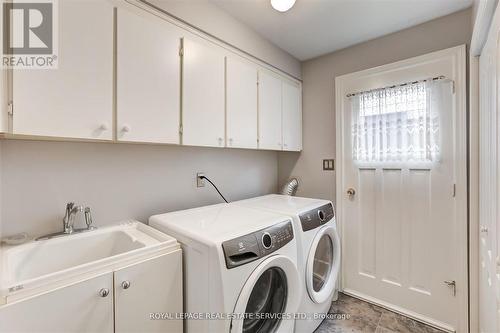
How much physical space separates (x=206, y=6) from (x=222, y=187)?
1.42 metres

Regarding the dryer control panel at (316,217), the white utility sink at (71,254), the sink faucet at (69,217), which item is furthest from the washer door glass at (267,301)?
the sink faucet at (69,217)

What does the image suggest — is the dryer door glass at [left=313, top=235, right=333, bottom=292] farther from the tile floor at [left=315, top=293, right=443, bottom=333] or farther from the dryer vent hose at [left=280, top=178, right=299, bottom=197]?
the dryer vent hose at [left=280, top=178, right=299, bottom=197]

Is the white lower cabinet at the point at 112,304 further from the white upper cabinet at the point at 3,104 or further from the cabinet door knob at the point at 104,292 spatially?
the white upper cabinet at the point at 3,104

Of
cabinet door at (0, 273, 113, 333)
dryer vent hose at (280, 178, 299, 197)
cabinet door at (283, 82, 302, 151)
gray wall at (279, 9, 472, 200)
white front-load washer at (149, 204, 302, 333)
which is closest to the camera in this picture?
cabinet door at (0, 273, 113, 333)

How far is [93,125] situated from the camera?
1137 mm

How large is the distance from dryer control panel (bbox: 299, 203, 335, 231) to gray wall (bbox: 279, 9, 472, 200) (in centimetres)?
57

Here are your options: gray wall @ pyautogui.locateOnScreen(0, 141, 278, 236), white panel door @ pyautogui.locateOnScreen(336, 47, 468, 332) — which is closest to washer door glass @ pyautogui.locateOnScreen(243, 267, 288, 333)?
gray wall @ pyautogui.locateOnScreen(0, 141, 278, 236)

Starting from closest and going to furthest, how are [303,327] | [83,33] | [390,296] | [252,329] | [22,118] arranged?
[22,118] → [83,33] → [252,329] → [303,327] → [390,296]

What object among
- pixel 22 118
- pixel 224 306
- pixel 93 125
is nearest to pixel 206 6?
pixel 93 125

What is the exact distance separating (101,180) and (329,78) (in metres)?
2.24

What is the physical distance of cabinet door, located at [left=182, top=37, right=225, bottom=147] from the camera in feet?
4.93

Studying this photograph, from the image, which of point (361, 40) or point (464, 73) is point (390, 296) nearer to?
point (464, 73)

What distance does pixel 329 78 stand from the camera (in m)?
2.38

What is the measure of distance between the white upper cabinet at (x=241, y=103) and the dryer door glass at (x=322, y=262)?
984mm
